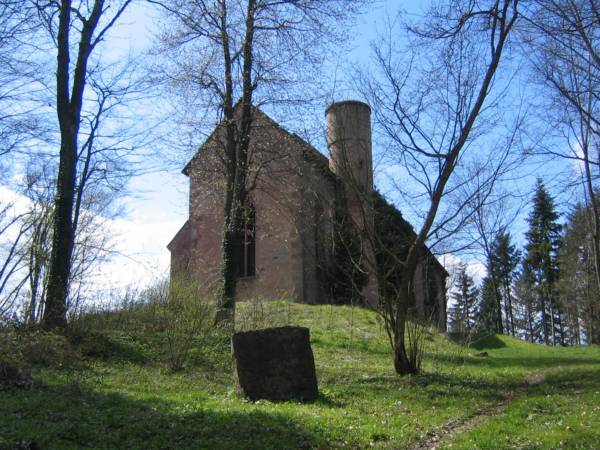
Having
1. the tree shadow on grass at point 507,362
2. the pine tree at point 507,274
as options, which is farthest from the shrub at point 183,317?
the pine tree at point 507,274

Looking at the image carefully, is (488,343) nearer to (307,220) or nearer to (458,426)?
(307,220)

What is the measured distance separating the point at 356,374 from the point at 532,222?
37734 mm

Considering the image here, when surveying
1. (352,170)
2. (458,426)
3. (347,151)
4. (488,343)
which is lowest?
(458,426)

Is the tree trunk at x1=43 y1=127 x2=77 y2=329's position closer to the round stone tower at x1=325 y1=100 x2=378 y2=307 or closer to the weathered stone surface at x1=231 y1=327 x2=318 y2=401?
the weathered stone surface at x1=231 y1=327 x2=318 y2=401

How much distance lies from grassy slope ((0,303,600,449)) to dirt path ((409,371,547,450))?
0.10 meters

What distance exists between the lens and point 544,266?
42.9 metres

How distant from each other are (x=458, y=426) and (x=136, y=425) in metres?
4.05

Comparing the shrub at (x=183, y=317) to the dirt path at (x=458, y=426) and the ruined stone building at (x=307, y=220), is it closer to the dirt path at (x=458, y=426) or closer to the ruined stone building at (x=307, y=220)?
the ruined stone building at (x=307, y=220)

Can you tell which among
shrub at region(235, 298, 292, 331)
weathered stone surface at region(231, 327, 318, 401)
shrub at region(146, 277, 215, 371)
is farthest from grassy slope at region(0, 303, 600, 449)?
shrub at region(235, 298, 292, 331)

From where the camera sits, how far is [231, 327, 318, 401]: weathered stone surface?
8586 mm

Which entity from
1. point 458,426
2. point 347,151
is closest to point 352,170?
point 347,151

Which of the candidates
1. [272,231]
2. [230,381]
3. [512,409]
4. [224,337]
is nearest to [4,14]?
[230,381]

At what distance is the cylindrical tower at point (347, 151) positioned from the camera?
11.5 meters

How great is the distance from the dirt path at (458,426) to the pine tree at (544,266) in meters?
34.3
